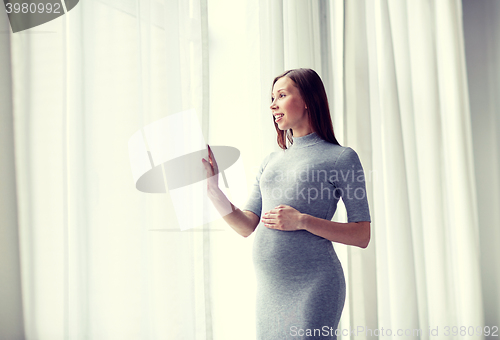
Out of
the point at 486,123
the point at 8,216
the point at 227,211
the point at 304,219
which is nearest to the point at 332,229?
the point at 304,219

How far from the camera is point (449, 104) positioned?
1.50m

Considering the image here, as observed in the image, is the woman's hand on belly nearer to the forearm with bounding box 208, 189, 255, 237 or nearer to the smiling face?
the forearm with bounding box 208, 189, 255, 237

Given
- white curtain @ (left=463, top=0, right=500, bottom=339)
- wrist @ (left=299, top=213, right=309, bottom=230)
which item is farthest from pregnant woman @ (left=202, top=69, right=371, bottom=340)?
white curtain @ (left=463, top=0, right=500, bottom=339)

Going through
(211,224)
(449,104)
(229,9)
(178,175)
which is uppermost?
(229,9)

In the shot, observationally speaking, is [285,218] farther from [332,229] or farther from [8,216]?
[8,216]

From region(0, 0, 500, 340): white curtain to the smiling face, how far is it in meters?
0.37

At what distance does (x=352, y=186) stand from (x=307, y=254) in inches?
8.0

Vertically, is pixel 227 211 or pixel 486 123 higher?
pixel 486 123

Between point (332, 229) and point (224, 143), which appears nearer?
point (332, 229)

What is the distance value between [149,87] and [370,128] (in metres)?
0.99

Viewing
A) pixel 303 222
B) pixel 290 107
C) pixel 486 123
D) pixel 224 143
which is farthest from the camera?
pixel 486 123

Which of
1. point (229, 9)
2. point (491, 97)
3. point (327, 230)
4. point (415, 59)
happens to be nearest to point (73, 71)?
point (229, 9)

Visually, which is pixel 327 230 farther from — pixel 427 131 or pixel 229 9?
pixel 229 9

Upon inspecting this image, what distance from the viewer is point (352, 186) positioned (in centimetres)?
85
